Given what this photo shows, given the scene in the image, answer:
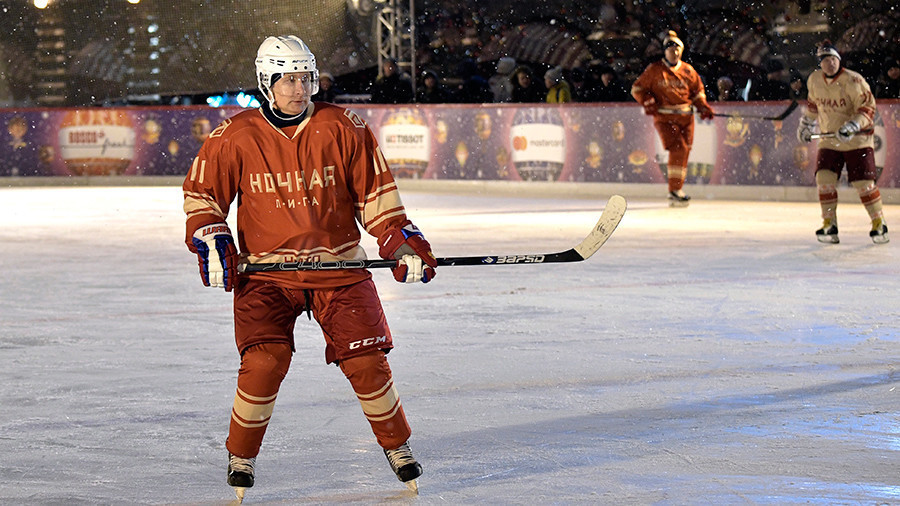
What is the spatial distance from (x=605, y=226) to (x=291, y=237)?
931 mm

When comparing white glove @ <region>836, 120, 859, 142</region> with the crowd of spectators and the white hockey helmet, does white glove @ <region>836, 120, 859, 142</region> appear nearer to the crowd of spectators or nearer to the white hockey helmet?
the crowd of spectators

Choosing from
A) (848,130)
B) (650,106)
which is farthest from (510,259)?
(650,106)

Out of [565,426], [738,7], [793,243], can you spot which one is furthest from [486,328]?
[738,7]

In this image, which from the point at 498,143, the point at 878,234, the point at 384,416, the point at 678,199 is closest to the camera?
the point at 384,416

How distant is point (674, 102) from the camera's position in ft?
42.8

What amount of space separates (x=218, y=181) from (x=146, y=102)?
50.2 feet

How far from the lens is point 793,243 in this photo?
9.89 metres

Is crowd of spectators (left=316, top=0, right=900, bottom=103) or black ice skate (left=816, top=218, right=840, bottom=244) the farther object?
crowd of spectators (left=316, top=0, right=900, bottom=103)

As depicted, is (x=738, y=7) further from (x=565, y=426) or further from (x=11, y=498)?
(x=11, y=498)

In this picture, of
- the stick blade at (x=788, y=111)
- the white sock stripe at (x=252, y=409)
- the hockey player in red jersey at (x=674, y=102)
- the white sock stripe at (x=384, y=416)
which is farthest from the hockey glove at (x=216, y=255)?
the stick blade at (x=788, y=111)

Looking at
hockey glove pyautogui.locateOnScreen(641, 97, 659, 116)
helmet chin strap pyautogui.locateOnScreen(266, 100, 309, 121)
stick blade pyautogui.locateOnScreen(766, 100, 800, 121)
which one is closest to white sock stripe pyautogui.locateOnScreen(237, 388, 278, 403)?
helmet chin strap pyautogui.locateOnScreen(266, 100, 309, 121)

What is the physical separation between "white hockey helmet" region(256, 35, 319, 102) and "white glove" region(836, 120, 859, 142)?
20.7 ft

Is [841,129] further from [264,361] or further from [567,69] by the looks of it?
[567,69]

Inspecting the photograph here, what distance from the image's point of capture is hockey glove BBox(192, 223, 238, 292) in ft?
11.1
